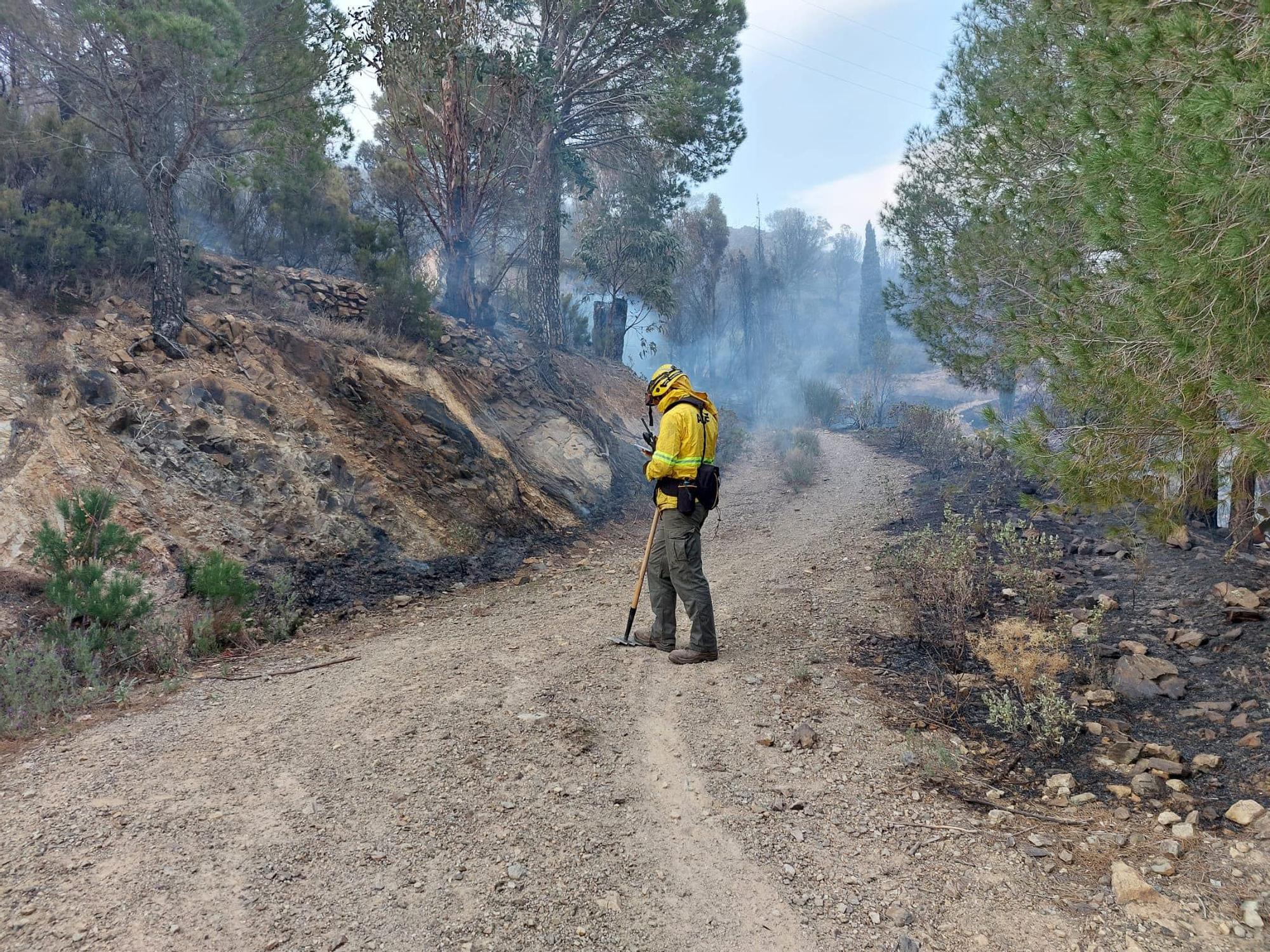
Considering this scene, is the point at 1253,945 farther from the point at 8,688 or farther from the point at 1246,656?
the point at 8,688

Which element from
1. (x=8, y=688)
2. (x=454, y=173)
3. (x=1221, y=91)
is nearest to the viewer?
(x=1221, y=91)

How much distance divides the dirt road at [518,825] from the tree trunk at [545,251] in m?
10.6

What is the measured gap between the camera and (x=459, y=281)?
14188 millimetres

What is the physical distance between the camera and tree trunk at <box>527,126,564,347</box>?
569 inches

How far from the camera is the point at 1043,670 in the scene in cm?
460

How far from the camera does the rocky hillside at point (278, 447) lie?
6387 mm

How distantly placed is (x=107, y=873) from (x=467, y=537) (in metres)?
5.81

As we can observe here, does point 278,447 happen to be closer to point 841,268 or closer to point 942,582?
point 942,582

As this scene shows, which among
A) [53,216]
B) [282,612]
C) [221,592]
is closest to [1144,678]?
[282,612]

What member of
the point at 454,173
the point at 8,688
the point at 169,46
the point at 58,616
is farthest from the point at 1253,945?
the point at 454,173

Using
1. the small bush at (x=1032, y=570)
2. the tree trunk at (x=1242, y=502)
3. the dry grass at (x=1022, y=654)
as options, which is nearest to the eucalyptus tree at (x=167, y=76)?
the dry grass at (x=1022, y=654)

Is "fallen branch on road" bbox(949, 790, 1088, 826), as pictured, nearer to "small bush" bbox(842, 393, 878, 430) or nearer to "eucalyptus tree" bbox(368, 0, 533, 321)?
"eucalyptus tree" bbox(368, 0, 533, 321)

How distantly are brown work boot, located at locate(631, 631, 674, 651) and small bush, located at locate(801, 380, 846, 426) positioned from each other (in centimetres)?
2559

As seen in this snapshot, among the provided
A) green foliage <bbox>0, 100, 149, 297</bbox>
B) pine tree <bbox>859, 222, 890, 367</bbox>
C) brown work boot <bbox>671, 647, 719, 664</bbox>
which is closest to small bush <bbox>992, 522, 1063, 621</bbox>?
brown work boot <bbox>671, 647, 719, 664</bbox>
